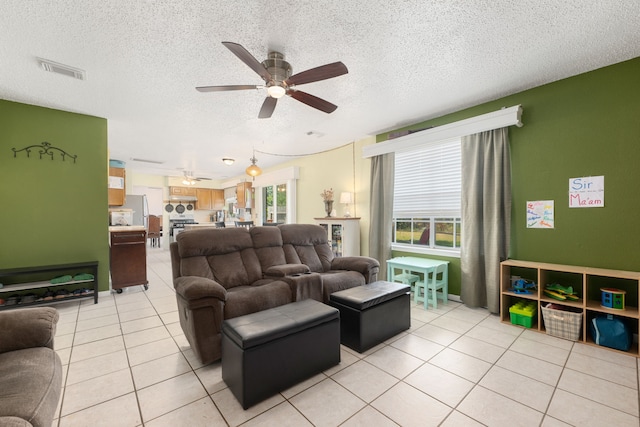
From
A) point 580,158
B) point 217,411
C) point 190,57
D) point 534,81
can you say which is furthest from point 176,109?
point 580,158

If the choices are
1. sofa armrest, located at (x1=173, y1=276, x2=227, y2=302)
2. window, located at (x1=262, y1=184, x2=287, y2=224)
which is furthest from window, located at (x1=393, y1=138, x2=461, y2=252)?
window, located at (x1=262, y1=184, x2=287, y2=224)

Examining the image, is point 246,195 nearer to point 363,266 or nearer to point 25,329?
point 363,266

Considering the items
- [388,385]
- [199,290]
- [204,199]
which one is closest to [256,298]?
[199,290]

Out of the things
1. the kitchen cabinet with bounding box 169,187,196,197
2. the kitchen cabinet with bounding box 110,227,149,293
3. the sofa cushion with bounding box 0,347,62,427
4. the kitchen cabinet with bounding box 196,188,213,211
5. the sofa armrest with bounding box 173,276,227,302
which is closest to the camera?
the sofa cushion with bounding box 0,347,62,427

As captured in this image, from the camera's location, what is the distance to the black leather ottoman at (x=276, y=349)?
1688 mm

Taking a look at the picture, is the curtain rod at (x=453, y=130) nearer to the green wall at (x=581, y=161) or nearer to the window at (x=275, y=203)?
the green wall at (x=581, y=161)

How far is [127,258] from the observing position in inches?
164

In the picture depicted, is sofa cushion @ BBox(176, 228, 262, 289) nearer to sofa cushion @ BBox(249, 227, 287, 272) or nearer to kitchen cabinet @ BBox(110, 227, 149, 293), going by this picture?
sofa cushion @ BBox(249, 227, 287, 272)

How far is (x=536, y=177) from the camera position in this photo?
306 cm

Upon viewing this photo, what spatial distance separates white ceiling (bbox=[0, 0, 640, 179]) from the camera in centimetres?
188

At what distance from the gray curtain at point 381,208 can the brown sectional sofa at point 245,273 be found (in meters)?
1.20

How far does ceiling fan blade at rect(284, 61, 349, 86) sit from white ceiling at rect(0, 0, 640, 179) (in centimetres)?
31

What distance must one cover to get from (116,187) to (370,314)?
5.13 m

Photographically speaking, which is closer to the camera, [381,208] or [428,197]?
[428,197]
